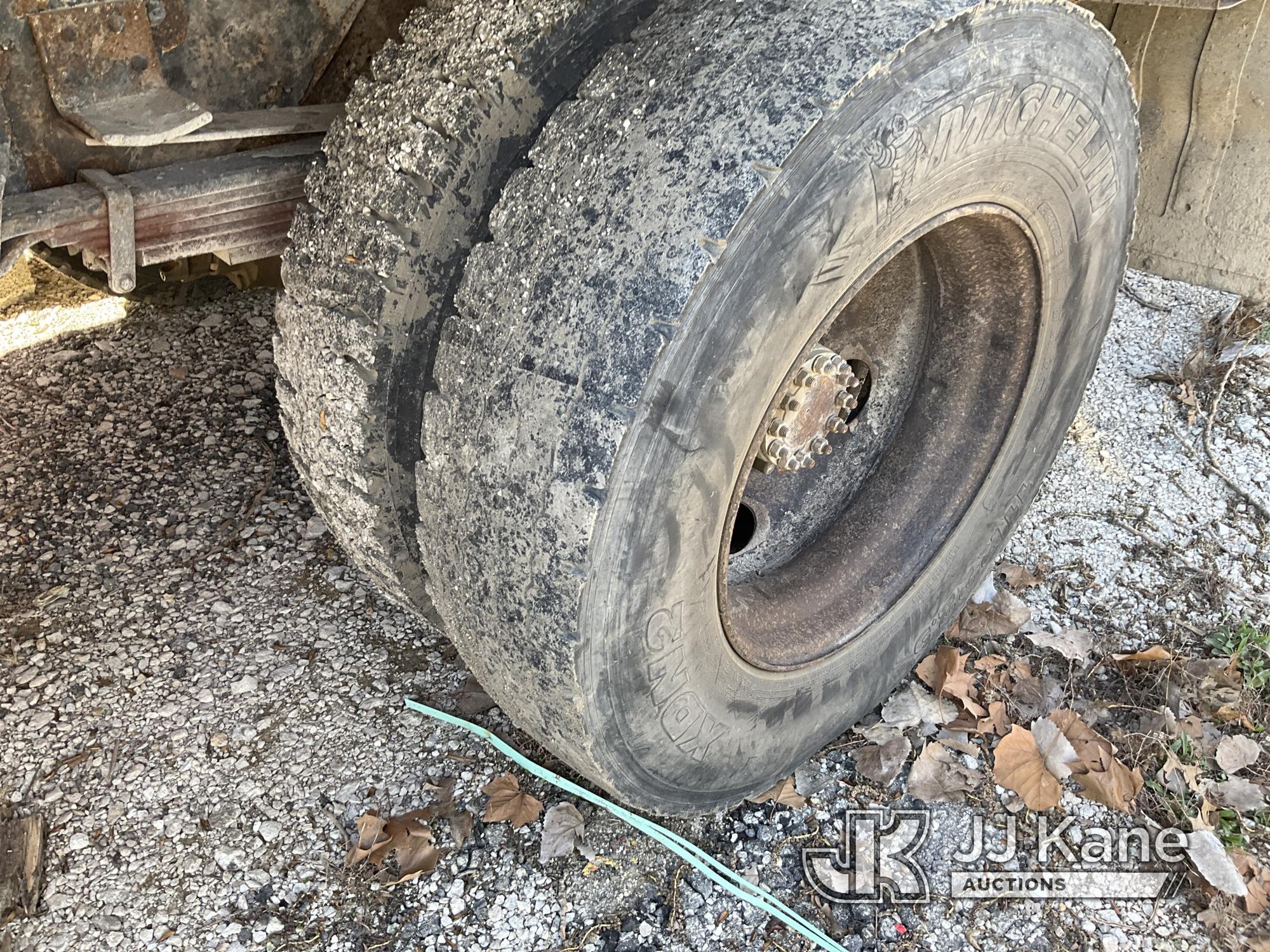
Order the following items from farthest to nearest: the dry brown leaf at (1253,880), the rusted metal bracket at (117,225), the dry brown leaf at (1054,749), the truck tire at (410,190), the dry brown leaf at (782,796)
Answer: the dry brown leaf at (1054,749) → the dry brown leaf at (782,796) → the dry brown leaf at (1253,880) → the truck tire at (410,190) → the rusted metal bracket at (117,225)

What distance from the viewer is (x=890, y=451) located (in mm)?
2281

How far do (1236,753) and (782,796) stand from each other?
1042 millimetres

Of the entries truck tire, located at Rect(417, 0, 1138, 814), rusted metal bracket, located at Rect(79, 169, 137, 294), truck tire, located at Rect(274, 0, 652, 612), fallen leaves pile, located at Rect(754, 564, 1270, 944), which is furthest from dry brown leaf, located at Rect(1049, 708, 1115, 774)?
rusted metal bracket, located at Rect(79, 169, 137, 294)

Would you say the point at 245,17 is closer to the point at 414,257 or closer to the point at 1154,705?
the point at 414,257

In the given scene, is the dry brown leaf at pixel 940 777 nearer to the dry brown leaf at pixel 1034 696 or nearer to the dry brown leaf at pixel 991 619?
the dry brown leaf at pixel 1034 696

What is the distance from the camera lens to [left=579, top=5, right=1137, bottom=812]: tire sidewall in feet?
4.51

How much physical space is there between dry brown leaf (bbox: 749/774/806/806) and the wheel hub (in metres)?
0.74

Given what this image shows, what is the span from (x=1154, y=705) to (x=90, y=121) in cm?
240

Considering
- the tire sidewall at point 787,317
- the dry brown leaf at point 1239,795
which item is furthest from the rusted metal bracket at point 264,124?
the dry brown leaf at point 1239,795

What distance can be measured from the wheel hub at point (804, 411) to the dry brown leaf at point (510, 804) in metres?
0.82

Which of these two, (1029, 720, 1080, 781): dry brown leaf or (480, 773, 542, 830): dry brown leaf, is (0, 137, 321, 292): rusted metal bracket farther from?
(1029, 720, 1080, 781): dry brown leaf

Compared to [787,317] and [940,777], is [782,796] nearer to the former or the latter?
[940,777]

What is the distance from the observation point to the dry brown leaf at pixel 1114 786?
2.20 metres

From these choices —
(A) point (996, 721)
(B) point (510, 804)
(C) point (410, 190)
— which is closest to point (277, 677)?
(B) point (510, 804)
